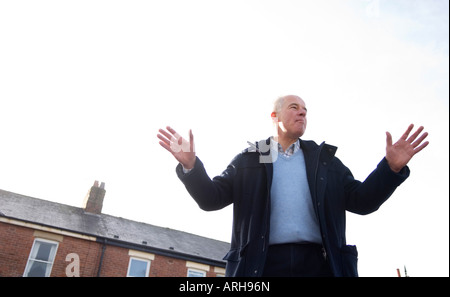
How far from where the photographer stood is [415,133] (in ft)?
7.77

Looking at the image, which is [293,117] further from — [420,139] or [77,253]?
[77,253]

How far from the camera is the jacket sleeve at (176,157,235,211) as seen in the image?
230cm

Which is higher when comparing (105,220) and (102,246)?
(105,220)

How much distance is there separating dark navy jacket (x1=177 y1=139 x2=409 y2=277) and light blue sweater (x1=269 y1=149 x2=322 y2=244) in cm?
7

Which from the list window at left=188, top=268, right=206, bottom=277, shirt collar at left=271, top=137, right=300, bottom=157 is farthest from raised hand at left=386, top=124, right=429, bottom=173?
window at left=188, top=268, right=206, bottom=277

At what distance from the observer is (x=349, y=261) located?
6.65 feet

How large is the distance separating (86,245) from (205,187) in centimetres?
1450

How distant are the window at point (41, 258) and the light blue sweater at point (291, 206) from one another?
14591 mm

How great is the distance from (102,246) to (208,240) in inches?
351

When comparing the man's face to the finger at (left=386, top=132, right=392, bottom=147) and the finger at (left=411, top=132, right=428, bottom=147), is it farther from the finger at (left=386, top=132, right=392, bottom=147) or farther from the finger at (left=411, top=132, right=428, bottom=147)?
the finger at (left=411, top=132, right=428, bottom=147)

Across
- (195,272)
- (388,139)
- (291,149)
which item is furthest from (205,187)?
(195,272)
